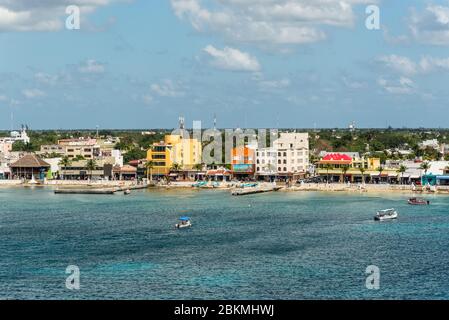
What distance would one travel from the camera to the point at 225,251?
2350cm

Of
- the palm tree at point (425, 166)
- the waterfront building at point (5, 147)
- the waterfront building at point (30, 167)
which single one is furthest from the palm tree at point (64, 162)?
the palm tree at point (425, 166)

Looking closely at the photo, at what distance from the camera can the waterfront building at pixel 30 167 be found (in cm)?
5978

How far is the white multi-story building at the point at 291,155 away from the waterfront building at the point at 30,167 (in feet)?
63.9

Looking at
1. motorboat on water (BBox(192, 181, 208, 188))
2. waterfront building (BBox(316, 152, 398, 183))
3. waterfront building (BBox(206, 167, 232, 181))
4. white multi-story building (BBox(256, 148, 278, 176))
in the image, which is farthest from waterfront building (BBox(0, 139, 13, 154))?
waterfront building (BBox(316, 152, 398, 183))

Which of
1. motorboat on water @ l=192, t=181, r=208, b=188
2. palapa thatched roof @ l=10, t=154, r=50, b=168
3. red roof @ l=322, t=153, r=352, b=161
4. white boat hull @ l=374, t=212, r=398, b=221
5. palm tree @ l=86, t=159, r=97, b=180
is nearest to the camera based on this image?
white boat hull @ l=374, t=212, r=398, b=221

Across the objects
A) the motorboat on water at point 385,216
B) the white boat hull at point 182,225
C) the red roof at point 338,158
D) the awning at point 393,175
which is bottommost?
the white boat hull at point 182,225

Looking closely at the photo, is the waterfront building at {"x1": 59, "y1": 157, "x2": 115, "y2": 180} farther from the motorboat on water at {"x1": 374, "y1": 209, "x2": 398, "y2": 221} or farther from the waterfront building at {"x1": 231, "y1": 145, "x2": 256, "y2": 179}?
the motorboat on water at {"x1": 374, "y1": 209, "x2": 398, "y2": 221}

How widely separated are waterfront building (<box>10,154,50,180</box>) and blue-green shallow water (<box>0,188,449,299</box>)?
2072 cm

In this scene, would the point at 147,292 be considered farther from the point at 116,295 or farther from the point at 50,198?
the point at 50,198

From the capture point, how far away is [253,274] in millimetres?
19828

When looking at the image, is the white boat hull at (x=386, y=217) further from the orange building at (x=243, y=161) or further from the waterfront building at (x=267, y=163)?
the orange building at (x=243, y=161)

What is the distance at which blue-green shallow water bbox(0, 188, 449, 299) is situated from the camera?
18188 mm

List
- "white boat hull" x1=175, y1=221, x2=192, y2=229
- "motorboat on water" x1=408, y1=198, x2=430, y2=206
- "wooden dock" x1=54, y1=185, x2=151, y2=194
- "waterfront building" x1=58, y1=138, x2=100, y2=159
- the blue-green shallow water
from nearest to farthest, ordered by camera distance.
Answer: the blue-green shallow water < "white boat hull" x1=175, y1=221, x2=192, y2=229 < "motorboat on water" x1=408, y1=198, x2=430, y2=206 < "wooden dock" x1=54, y1=185, x2=151, y2=194 < "waterfront building" x1=58, y1=138, x2=100, y2=159

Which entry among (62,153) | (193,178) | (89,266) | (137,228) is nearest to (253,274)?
(89,266)
